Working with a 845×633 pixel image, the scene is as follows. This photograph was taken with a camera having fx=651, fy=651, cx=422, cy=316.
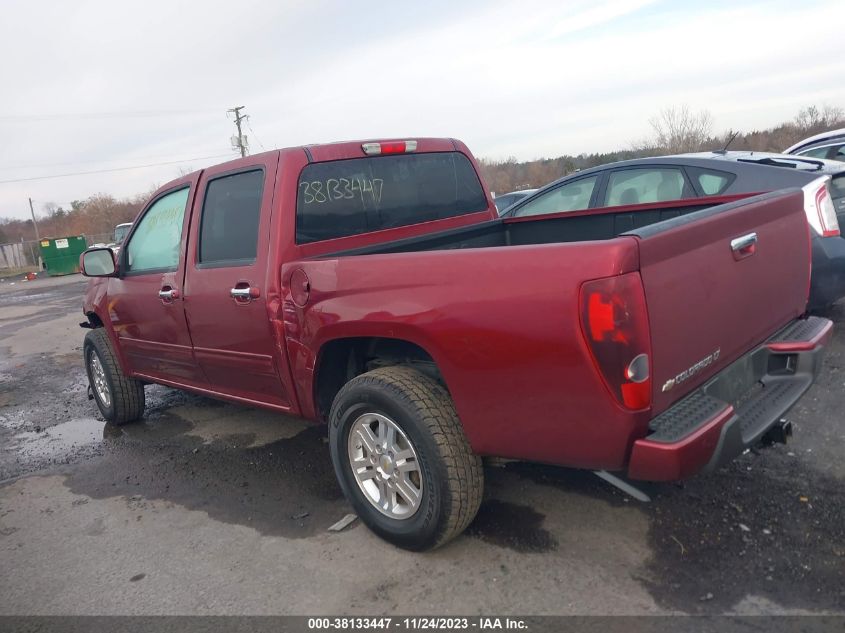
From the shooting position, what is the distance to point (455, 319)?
8.46 feet

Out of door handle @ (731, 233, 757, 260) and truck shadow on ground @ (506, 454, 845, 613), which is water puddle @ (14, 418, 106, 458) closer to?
truck shadow on ground @ (506, 454, 845, 613)

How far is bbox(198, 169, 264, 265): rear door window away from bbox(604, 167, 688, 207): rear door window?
135 inches

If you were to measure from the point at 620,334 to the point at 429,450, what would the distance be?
1023mm

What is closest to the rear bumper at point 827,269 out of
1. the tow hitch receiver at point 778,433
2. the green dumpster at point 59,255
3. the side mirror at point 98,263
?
the tow hitch receiver at point 778,433

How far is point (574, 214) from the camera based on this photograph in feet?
14.1

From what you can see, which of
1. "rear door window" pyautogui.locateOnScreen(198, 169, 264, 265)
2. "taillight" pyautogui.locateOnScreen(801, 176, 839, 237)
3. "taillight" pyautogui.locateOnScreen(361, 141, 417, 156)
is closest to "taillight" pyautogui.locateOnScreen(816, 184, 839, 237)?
"taillight" pyautogui.locateOnScreen(801, 176, 839, 237)

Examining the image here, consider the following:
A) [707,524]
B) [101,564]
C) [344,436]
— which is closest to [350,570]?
[344,436]

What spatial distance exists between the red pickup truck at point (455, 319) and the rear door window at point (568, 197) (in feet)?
7.50

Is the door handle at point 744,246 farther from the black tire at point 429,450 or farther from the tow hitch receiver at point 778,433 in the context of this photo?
the black tire at point 429,450

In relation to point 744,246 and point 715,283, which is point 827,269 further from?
point 715,283

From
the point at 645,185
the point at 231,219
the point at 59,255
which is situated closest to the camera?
the point at 231,219

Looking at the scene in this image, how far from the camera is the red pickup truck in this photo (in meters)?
2.27

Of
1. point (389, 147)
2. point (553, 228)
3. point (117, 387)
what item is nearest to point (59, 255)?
point (117, 387)

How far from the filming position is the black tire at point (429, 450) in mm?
2787
